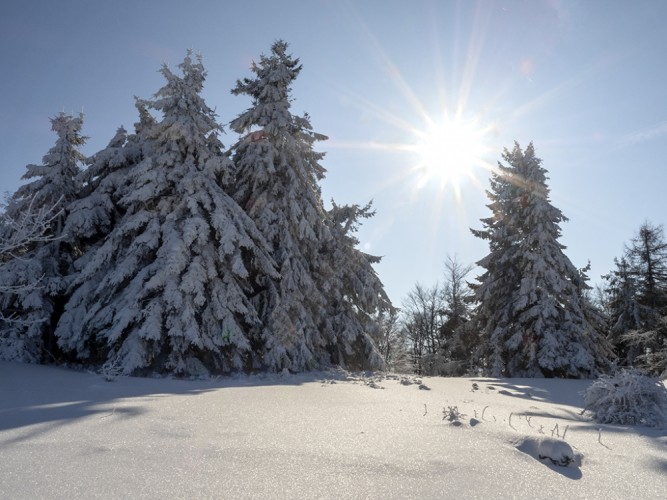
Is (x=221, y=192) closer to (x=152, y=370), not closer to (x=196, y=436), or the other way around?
(x=152, y=370)

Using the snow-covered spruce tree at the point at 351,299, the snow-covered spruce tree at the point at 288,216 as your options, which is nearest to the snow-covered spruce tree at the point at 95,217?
the snow-covered spruce tree at the point at 288,216

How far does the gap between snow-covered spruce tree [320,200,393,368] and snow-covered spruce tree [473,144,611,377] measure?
213 inches

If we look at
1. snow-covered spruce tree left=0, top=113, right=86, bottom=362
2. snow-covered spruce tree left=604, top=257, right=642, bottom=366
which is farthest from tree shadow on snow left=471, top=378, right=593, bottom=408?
snow-covered spruce tree left=604, top=257, right=642, bottom=366

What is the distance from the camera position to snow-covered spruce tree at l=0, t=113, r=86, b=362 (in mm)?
11535

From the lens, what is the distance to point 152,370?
10.1 meters

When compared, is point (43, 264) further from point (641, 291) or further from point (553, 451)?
point (641, 291)

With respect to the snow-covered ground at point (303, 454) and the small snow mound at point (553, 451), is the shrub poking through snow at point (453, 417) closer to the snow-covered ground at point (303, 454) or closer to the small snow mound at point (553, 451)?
the snow-covered ground at point (303, 454)

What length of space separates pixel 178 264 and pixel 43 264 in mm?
5473

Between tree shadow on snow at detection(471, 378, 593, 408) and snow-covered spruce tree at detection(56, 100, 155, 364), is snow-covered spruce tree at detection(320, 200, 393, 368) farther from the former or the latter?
snow-covered spruce tree at detection(56, 100, 155, 364)

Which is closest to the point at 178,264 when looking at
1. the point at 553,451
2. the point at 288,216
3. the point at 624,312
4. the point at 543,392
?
the point at 288,216

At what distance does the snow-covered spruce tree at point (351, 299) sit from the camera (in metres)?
13.9

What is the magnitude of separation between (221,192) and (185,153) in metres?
1.96

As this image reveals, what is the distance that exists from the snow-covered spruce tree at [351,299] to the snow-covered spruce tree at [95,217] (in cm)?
697

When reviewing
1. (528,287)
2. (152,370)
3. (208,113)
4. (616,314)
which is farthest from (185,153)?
(616,314)
